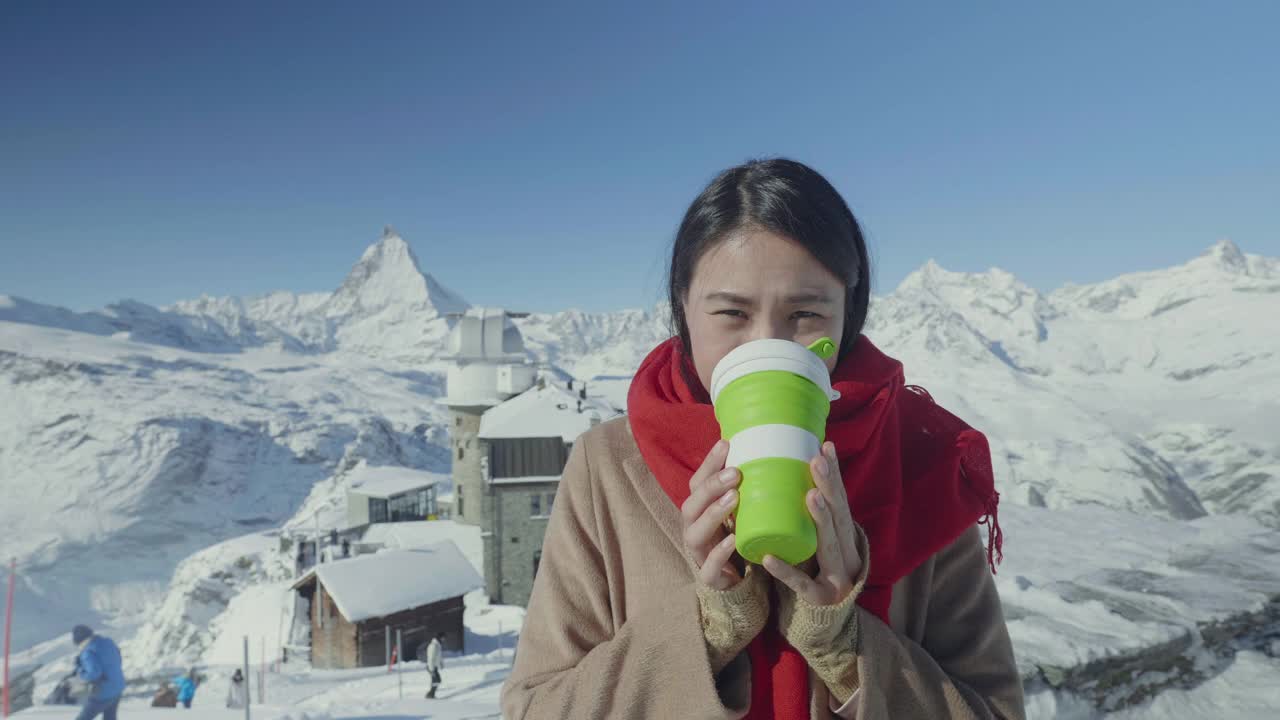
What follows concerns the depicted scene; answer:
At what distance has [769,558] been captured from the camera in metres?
1.42

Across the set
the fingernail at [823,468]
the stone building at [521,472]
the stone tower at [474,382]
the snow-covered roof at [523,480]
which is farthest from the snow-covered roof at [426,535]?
the fingernail at [823,468]

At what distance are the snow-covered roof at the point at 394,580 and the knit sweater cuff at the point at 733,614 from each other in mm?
24463

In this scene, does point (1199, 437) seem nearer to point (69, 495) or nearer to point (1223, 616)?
point (1223, 616)

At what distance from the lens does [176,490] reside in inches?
4343

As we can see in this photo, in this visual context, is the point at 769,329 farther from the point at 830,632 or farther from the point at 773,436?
the point at 830,632

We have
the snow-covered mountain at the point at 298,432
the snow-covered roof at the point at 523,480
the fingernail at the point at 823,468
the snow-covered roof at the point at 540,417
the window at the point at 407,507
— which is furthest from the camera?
the snow-covered mountain at the point at 298,432

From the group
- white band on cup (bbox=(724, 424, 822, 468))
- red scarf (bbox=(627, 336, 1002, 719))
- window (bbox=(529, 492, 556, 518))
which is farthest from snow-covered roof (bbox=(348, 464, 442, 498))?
white band on cup (bbox=(724, 424, 822, 468))

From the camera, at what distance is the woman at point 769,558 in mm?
1586

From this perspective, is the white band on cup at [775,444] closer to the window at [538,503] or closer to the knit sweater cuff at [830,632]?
the knit sweater cuff at [830,632]

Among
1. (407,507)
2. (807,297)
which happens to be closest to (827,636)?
(807,297)

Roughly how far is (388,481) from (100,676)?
38.3 metres

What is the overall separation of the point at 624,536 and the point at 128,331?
823ft

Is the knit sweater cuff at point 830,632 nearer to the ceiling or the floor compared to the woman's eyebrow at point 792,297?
nearer to the floor

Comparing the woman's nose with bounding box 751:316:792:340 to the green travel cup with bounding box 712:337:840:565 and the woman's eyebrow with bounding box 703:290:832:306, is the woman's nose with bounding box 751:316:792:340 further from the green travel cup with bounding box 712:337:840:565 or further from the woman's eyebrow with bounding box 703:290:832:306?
the green travel cup with bounding box 712:337:840:565
